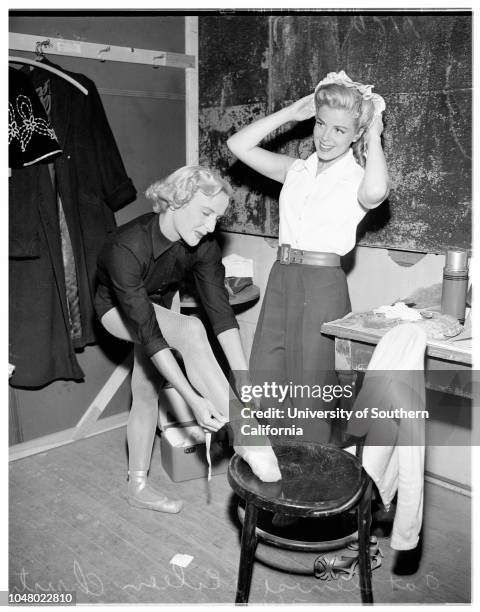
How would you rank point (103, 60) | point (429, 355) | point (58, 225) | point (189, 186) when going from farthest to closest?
point (103, 60) → point (58, 225) → point (189, 186) → point (429, 355)

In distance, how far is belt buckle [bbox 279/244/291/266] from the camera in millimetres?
2594

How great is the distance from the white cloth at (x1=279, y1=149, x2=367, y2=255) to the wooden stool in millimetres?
951

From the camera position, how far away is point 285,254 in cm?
260

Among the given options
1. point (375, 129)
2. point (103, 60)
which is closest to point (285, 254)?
point (375, 129)

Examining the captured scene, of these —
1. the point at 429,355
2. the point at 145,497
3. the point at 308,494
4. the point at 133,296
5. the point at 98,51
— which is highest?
the point at 98,51

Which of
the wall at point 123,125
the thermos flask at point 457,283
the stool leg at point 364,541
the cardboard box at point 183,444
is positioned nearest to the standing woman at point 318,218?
the thermos flask at point 457,283

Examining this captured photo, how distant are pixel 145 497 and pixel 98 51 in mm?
2205

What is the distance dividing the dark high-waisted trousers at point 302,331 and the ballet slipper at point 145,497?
65 cm

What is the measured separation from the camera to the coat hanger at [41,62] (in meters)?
2.78

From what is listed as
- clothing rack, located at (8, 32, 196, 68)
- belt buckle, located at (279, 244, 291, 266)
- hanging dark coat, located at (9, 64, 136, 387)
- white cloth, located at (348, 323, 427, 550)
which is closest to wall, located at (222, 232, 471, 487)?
belt buckle, located at (279, 244, 291, 266)

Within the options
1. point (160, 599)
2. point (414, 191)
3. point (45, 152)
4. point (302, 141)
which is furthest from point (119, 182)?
point (160, 599)

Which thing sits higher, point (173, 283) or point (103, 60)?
point (103, 60)

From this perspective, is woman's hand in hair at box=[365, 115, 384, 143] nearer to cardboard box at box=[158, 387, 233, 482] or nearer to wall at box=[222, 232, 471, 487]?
wall at box=[222, 232, 471, 487]

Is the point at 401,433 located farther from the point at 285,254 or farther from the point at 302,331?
the point at 285,254
